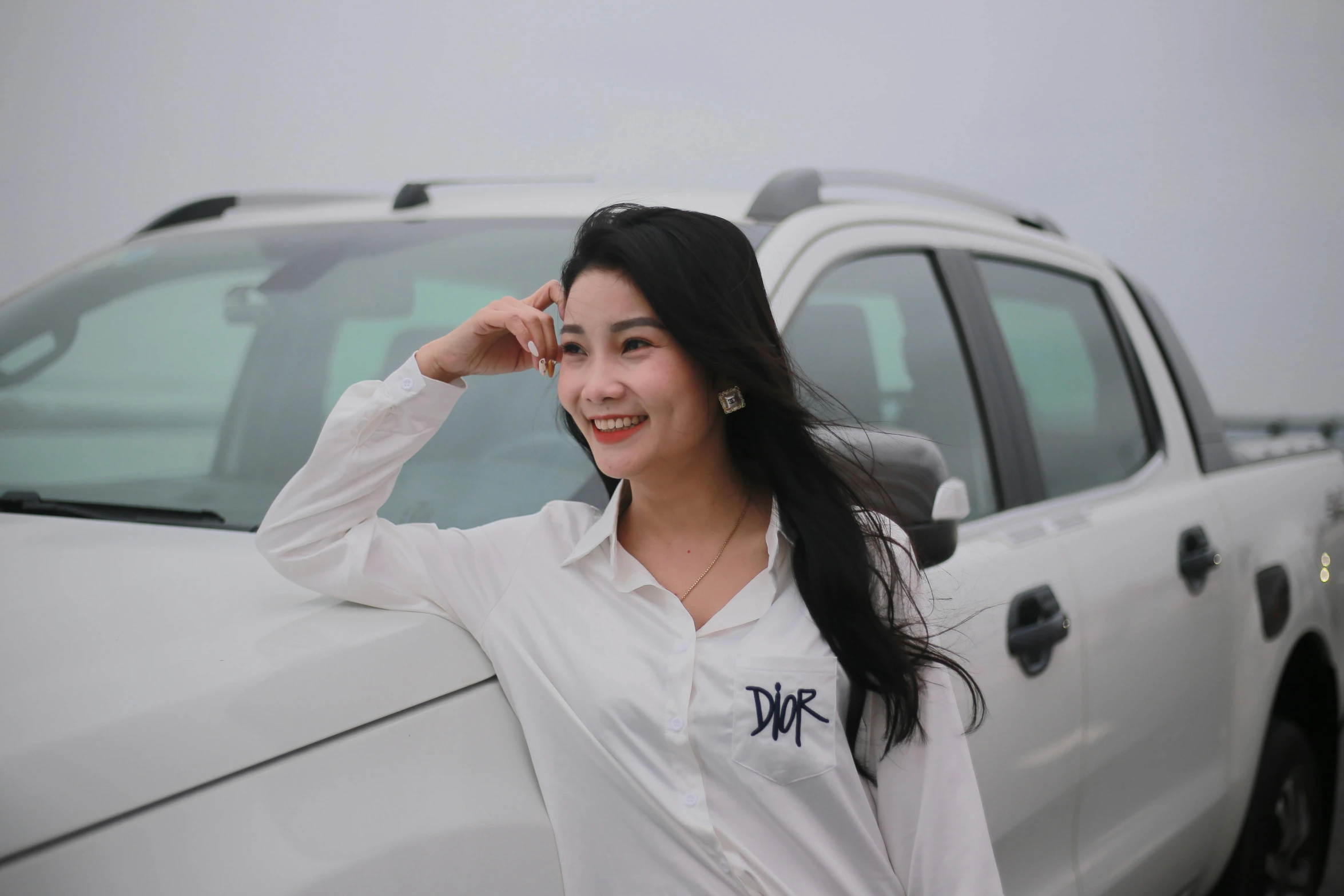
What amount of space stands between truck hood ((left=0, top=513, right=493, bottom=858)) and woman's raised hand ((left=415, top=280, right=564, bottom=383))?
31cm

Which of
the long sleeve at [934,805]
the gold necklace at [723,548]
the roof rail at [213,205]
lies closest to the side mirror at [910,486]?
the gold necklace at [723,548]

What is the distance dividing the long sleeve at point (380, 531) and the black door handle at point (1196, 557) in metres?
1.57

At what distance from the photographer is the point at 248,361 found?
222 centimetres

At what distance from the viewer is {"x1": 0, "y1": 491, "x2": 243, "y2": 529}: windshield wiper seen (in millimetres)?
1681

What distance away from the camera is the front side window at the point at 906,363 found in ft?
7.05

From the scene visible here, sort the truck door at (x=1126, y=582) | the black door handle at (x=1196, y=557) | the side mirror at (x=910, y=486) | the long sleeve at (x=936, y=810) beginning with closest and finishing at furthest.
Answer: the long sleeve at (x=936, y=810) → the side mirror at (x=910, y=486) → the truck door at (x=1126, y=582) → the black door handle at (x=1196, y=557)

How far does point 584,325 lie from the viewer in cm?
143

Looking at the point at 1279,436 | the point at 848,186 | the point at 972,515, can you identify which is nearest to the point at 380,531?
the point at 972,515

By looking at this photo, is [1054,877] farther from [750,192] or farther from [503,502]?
[750,192]

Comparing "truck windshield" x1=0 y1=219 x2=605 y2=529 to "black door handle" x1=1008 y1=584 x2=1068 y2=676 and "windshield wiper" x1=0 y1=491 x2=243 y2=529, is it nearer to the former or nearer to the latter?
"windshield wiper" x1=0 y1=491 x2=243 y2=529

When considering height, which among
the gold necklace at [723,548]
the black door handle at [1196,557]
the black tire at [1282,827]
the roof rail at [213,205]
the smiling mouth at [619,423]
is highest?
the roof rail at [213,205]

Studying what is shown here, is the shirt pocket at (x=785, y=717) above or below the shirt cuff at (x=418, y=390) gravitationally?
below

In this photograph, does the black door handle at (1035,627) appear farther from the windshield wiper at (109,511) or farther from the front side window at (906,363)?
the windshield wiper at (109,511)

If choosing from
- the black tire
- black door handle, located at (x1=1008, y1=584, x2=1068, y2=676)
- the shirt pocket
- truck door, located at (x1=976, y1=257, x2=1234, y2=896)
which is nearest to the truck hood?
the shirt pocket
